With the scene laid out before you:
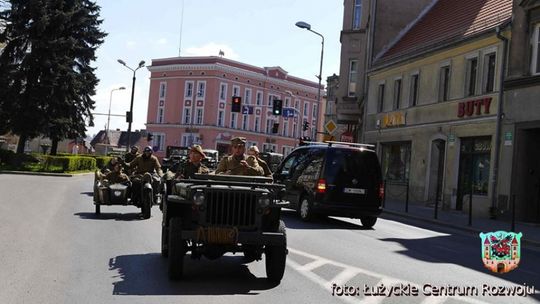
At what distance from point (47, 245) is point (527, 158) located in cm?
1724

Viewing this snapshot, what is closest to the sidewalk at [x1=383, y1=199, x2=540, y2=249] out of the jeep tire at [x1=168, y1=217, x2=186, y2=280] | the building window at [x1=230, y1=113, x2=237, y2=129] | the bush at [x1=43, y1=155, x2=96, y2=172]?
the jeep tire at [x1=168, y1=217, x2=186, y2=280]

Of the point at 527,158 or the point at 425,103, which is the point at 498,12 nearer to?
the point at 425,103

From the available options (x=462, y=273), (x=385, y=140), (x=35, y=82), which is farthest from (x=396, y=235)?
(x=35, y=82)

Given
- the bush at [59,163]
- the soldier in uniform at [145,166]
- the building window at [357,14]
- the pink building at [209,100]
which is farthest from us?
the pink building at [209,100]

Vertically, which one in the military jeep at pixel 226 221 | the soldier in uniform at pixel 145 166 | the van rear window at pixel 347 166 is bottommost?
the military jeep at pixel 226 221

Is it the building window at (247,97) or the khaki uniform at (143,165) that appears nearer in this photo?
the khaki uniform at (143,165)

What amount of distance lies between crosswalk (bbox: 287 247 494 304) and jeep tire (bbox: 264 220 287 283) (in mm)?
541

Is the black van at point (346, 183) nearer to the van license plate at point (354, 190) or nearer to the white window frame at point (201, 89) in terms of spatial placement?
the van license plate at point (354, 190)

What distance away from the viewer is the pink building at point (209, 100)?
94.4m

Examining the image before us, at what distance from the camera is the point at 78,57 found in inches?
1810

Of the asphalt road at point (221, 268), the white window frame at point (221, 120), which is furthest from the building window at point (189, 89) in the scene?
the asphalt road at point (221, 268)

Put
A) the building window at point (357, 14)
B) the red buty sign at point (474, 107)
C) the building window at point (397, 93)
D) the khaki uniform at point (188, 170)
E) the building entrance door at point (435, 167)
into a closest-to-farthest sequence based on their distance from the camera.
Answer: the khaki uniform at point (188, 170) → the red buty sign at point (474, 107) → the building entrance door at point (435, 167) → the building window at point (397, 93) → the building window at point (357, 14)

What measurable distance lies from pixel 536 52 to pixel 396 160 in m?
11.8

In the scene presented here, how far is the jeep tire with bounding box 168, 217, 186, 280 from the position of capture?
730cm
